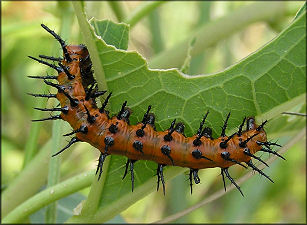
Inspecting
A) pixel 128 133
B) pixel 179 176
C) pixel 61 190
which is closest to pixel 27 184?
pixel 61 190

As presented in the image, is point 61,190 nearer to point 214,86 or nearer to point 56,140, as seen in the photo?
point 56,140

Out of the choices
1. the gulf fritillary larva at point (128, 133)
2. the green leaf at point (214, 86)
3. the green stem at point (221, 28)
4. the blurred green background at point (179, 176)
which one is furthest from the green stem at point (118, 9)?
the green leaf at point (214, 86)

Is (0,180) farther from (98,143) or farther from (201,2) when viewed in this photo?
(201,2)

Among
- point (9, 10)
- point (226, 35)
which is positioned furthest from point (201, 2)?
point (9, 10)

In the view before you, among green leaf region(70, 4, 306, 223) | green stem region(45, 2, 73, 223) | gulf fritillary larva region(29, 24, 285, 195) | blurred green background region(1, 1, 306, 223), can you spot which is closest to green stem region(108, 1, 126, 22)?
blurred green background region(1, 1, 306, 223)

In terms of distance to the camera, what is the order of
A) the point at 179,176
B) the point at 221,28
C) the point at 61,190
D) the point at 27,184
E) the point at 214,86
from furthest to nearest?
the point at 179,176, the point at 221,28, the point at 27,184, the point at 61,190, the point at 214,86

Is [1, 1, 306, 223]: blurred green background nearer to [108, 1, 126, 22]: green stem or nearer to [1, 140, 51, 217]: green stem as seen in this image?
[108, 1, 126, 22]: green stem

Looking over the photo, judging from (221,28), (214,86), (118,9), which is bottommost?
(214,86)

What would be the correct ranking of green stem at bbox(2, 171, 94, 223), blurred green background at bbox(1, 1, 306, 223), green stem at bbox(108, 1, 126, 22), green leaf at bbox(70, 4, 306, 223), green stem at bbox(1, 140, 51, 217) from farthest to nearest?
blurred green background at bbox(1, 1, 306, 223), green stem at bbox(108, 1, 126, 22), green stem at bbox(1, 140, 51, 217), green stem at bbox(2, 171, 94, 223), green leaf at bbox(70, 4, 306, 223)
